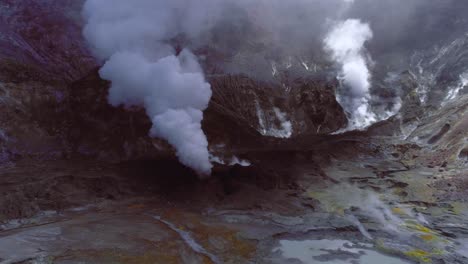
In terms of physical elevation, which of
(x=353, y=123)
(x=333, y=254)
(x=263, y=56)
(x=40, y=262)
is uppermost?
(x=263, y=56)

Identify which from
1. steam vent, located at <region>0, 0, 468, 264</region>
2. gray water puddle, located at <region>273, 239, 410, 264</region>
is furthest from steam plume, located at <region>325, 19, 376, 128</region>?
gray water puddle, located at <region>273, 239, 410, 264</region>

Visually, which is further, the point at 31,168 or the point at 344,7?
the point at 344,7

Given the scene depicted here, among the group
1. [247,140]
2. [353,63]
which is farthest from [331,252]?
[353,63]

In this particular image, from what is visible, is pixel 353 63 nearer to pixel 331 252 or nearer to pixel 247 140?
pixel 247 140

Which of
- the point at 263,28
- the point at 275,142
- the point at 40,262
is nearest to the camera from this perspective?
the point at 40,262

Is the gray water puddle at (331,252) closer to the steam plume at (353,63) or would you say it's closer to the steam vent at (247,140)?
the steam vent at (247,140)

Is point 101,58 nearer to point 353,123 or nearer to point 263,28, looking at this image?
point 263,28

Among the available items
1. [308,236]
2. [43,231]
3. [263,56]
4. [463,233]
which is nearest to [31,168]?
[43,231]
